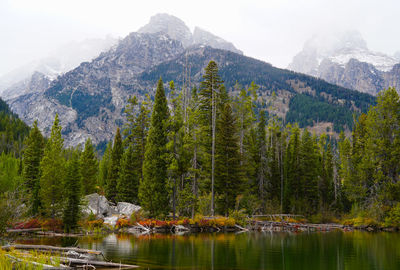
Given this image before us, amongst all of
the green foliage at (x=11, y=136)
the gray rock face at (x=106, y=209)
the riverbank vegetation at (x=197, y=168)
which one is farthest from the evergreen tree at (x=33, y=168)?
the green foliage at (x=11, y=136)

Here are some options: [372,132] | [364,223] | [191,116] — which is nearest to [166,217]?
[191,116]

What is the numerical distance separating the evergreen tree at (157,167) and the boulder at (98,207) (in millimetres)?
6413

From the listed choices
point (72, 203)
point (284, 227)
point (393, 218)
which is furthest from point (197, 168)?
point (393, 218)

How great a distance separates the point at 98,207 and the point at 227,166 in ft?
56.7

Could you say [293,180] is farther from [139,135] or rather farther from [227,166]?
[139,135]

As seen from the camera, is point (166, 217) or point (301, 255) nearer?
point (301, 255)

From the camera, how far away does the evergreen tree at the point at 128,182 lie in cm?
4844

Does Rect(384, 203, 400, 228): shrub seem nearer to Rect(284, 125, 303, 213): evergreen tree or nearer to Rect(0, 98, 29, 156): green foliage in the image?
Rect(284, 125, 303, 213): evergreen tree

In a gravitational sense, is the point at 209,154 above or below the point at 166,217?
above

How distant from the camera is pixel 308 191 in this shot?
196ft

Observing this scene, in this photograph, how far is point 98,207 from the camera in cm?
4222

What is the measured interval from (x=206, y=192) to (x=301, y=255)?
25458mm

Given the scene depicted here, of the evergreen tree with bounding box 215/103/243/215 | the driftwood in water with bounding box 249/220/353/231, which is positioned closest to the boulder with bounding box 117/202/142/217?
the evergreen tree with bounding box 215/103/243/215

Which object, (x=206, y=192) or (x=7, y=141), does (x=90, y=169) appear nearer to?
(x=206, y=192)
